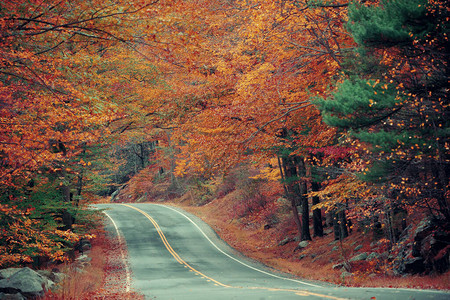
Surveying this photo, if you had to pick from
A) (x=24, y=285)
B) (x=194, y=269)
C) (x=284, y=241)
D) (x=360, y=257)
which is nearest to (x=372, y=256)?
(x=360, y=257)

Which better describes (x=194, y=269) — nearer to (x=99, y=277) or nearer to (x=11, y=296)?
(x=99, y=277)

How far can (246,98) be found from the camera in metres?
A: 14.3

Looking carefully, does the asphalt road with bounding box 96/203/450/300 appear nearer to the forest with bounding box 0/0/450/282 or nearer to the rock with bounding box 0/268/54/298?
the rock with bounding box 0/268/54/298

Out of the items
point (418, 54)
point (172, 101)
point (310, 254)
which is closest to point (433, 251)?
point (418, 54)

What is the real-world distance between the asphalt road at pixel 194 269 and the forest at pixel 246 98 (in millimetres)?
3314

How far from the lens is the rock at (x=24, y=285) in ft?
33.6

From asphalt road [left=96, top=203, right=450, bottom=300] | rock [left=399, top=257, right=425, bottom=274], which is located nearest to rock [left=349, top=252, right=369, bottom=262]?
asphalt road [left=96, top=203, right=450, bottom=300]

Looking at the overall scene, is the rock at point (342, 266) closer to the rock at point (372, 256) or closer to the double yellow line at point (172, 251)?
the rock at point (372, 256)

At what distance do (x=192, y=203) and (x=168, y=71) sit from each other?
27341mm

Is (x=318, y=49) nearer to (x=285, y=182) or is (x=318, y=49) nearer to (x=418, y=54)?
(x=418, y=54)

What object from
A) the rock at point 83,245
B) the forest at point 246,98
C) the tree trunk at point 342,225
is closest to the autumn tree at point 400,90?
the forest at point 246,98

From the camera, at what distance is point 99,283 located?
1521 centimetres

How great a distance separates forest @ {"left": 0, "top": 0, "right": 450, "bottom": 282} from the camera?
8.04 meters

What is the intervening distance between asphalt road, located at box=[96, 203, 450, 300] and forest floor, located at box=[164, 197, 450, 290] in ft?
3.71
